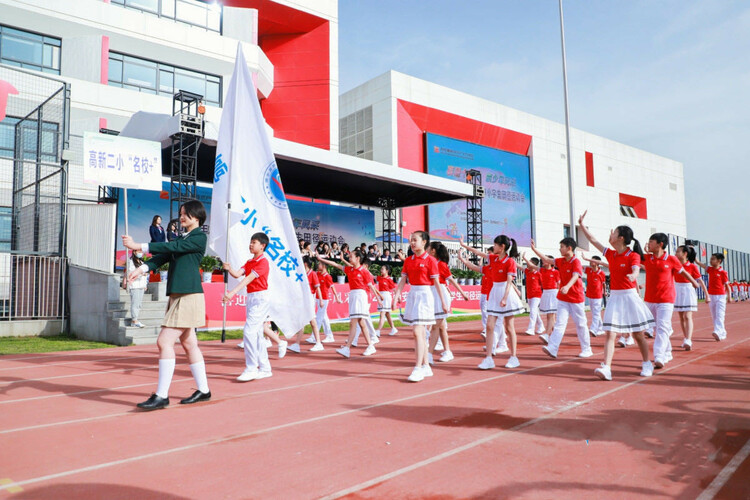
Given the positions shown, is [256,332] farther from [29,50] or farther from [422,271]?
[29,50]

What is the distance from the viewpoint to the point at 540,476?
340 centimetres

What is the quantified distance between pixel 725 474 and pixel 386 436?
94.8 inches

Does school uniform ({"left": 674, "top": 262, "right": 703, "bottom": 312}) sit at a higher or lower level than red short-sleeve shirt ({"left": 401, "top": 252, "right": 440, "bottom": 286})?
lower

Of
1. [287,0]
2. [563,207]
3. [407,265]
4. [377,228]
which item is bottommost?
[407,265]

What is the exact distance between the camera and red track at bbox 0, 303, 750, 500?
3.30 m

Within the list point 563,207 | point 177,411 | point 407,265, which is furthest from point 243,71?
point 563,207

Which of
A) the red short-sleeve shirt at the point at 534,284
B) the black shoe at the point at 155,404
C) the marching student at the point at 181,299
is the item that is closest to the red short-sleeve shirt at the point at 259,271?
the marching student at the point at 181,299

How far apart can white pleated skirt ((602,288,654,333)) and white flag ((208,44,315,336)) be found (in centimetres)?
428

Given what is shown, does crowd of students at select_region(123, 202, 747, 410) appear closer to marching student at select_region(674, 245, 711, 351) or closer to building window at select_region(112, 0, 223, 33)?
marching student at select_region(674, 245, 711, 351)

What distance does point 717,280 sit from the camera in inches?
478

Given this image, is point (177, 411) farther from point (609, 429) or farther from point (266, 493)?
point (609, 429)

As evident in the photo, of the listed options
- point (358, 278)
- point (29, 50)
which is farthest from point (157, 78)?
point (358, 278)

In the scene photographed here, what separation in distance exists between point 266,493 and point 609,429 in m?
2.99

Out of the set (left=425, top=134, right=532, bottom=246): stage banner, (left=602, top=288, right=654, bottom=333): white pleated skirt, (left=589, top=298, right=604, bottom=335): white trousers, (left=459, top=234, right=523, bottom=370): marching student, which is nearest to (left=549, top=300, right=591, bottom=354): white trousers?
(left=459, top=234, right=523, bottom=370): marching student
